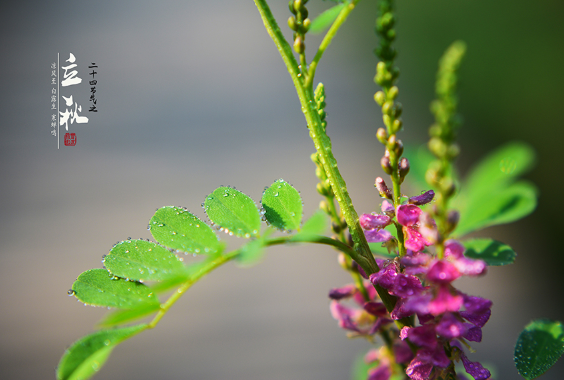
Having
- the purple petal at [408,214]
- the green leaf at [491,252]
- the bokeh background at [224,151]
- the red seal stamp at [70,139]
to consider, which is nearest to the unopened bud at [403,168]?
the purple petal at [408,214]

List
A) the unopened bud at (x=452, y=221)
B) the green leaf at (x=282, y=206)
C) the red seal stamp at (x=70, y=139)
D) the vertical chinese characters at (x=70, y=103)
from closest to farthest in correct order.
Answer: the unopened bud at (x=452, y=221) → the green leaf at (x=282, y=206) → the vertical chinese characters at (x=70, y=103) → the red seal stamp at (x=70, y=139)

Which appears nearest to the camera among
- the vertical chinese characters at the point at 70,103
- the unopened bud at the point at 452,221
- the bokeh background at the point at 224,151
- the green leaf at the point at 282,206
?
the unopened bud at the point at 452,221

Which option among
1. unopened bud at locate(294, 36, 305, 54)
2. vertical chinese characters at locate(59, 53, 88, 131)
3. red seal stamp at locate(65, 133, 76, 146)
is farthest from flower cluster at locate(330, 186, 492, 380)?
red seal stamp at locate(65, 133, 76, 146)

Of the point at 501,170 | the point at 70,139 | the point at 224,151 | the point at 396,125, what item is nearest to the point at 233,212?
the point at 396,125

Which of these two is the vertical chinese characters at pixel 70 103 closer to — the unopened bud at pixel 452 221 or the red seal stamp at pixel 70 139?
the red seal stamp at pixel 70 139

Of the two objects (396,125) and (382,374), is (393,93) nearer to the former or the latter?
(396,125)

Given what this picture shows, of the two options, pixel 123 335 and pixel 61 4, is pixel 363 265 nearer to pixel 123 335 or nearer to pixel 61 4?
pixel 123 335

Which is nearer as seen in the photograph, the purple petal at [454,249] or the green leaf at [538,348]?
the purple petal at [454,249]
